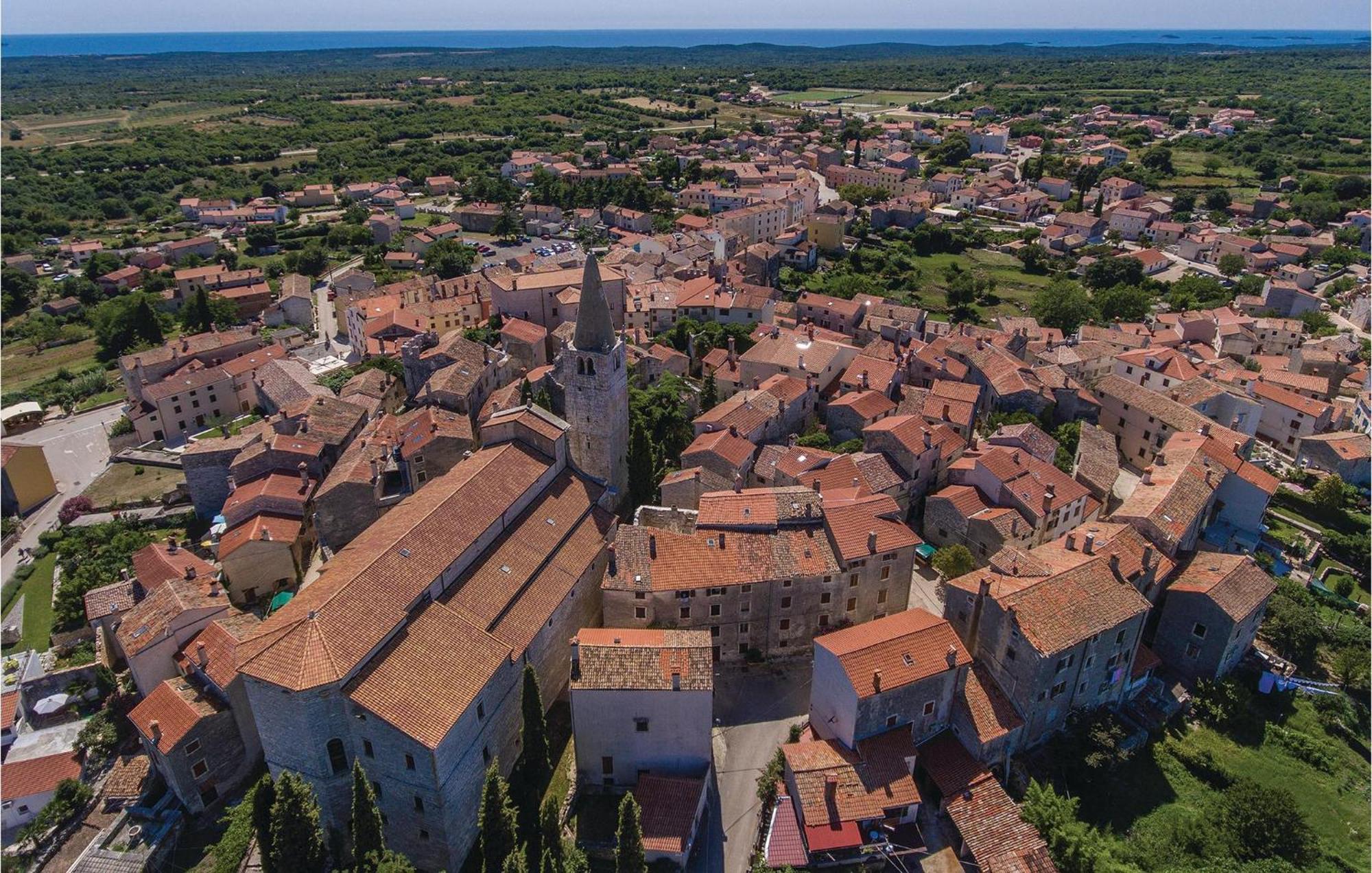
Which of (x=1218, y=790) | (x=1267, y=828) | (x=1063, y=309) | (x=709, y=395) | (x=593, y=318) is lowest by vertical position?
(x=1218, y=790)

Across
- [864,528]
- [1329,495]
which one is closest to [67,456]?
[864,528]

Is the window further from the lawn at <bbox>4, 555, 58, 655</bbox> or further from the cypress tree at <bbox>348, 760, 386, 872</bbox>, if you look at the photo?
the lawn at <bbox>4, 555, 58, 655</bbox>

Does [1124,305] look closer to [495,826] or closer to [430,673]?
[430,673]

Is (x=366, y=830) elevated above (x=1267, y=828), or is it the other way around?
(x=366, y=830)

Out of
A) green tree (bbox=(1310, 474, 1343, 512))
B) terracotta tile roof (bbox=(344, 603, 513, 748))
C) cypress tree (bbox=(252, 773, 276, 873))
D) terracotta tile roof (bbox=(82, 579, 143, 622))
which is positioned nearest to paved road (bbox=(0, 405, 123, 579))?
terracotta tile roof (bbox=(82, 579, 143, 622))

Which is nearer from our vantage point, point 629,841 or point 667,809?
point 629,841

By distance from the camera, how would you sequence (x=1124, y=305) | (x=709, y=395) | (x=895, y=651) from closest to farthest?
(x=895, y=651) < (x=709, y=395) < (x=1124, y=305)
